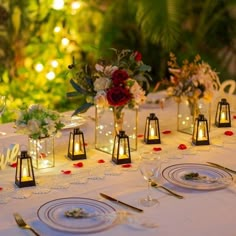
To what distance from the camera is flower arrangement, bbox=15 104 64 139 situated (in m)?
2.09

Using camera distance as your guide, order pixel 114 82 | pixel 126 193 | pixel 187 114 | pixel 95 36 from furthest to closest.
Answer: pixel 95 36 < pixel 187 114 < pixel 114 82 < pixel 126 193

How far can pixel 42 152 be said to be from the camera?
2.16 m

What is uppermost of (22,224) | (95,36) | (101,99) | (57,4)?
(57,4)

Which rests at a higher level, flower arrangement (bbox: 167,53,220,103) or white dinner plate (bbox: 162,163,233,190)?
flower arrangement (bbox: 167,53,220,103)

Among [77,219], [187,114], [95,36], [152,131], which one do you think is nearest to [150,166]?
[77,219]

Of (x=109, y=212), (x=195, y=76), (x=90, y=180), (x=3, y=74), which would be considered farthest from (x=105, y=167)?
(x=3, y=74)

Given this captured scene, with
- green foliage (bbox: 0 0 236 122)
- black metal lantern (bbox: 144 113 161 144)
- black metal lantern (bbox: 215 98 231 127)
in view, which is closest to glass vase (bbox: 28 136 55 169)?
black metal lantern (bbox: 144 113 161 144)

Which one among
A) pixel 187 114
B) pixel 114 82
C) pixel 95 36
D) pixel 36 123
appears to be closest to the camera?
pixel 36 123

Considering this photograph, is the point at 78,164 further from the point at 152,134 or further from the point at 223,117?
the point at 223,117

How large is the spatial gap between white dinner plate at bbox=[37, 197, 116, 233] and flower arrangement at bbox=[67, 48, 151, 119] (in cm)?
52

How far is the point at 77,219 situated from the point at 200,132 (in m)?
0.97

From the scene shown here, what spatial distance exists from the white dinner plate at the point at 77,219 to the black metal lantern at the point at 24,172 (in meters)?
0.21

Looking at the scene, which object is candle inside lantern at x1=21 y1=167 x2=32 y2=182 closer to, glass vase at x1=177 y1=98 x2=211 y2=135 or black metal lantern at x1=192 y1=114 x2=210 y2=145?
black metal lantern at x1=192 y1=114 x2=210 y2=145

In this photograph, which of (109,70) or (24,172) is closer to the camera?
(24,172)
